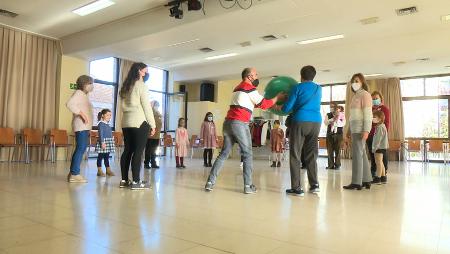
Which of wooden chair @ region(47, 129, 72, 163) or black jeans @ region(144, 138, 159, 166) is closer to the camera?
black jeans @ region(144, 138, 159, 166)

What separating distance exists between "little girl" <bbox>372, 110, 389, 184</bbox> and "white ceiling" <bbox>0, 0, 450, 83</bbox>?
2.26 metres

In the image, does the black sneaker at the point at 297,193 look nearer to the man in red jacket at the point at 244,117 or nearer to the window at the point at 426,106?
the man in red jacket at the point at 244,117

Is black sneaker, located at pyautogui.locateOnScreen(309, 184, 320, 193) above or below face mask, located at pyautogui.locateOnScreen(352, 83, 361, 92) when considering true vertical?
below

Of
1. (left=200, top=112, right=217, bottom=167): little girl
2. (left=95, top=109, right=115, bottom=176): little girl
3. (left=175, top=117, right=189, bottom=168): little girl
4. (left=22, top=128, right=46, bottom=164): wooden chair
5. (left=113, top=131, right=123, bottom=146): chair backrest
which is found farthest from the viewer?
(left=113, top=131, right=123, bottom=146): chair backrest

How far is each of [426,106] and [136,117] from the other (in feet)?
36.7

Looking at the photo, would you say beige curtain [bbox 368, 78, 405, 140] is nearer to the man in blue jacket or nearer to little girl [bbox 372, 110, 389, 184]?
little girl [bbox 372, 110, 389, 184]

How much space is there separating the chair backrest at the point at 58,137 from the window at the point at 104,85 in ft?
4.67

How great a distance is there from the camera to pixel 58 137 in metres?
8.07

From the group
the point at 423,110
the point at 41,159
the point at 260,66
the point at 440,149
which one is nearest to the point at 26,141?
the point at 41,159

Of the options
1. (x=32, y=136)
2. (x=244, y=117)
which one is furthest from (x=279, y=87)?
(x=32, y=136)

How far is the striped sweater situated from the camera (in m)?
3.77

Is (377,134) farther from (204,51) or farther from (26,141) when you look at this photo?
(26,141)

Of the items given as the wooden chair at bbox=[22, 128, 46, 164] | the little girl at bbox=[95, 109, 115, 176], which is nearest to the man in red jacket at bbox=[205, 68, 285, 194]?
the little girl at bbox=[95, 109, 115, 176]

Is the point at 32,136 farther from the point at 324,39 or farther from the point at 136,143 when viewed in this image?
the point at 324,39
